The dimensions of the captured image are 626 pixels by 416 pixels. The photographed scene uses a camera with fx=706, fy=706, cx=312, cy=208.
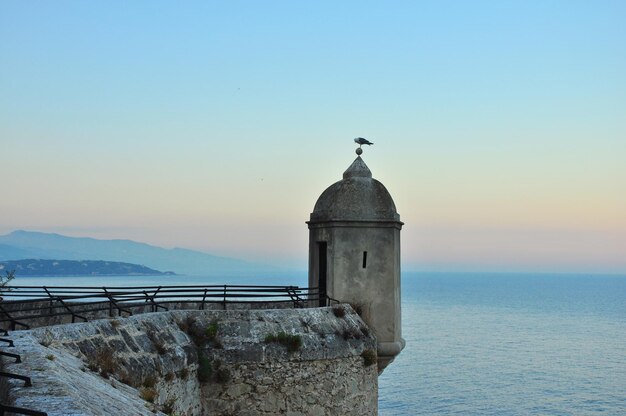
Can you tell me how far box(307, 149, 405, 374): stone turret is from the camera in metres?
17.9

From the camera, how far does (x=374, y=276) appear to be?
59.4ft

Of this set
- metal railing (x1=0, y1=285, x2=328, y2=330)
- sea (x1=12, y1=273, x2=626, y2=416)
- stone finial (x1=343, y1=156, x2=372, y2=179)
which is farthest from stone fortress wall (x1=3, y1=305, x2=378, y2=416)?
sea (x1=12, y1=273, x2=626, y2=416)

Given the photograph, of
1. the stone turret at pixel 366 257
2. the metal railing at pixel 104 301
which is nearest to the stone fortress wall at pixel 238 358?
the metal railing at pixel 104 301

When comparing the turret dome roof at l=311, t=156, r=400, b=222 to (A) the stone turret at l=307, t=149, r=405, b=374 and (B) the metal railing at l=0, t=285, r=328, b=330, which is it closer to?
(A) the stone turret at l=307, t=149, r=405, b=374

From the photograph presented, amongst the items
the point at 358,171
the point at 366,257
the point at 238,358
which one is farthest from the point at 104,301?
the point at 358,171

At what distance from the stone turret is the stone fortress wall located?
76 cm

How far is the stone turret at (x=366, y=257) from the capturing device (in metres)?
17.9

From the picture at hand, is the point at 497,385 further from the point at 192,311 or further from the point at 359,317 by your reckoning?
the point at 192,311

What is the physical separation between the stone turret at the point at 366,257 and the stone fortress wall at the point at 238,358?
2.51 ft

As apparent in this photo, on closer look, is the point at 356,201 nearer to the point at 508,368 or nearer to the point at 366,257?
the point at 366,257

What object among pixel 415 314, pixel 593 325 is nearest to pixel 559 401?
pixel 593 325

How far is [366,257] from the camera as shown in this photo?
18.2 meters

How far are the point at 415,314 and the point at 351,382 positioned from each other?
4249 inches

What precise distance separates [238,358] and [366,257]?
4941mm
